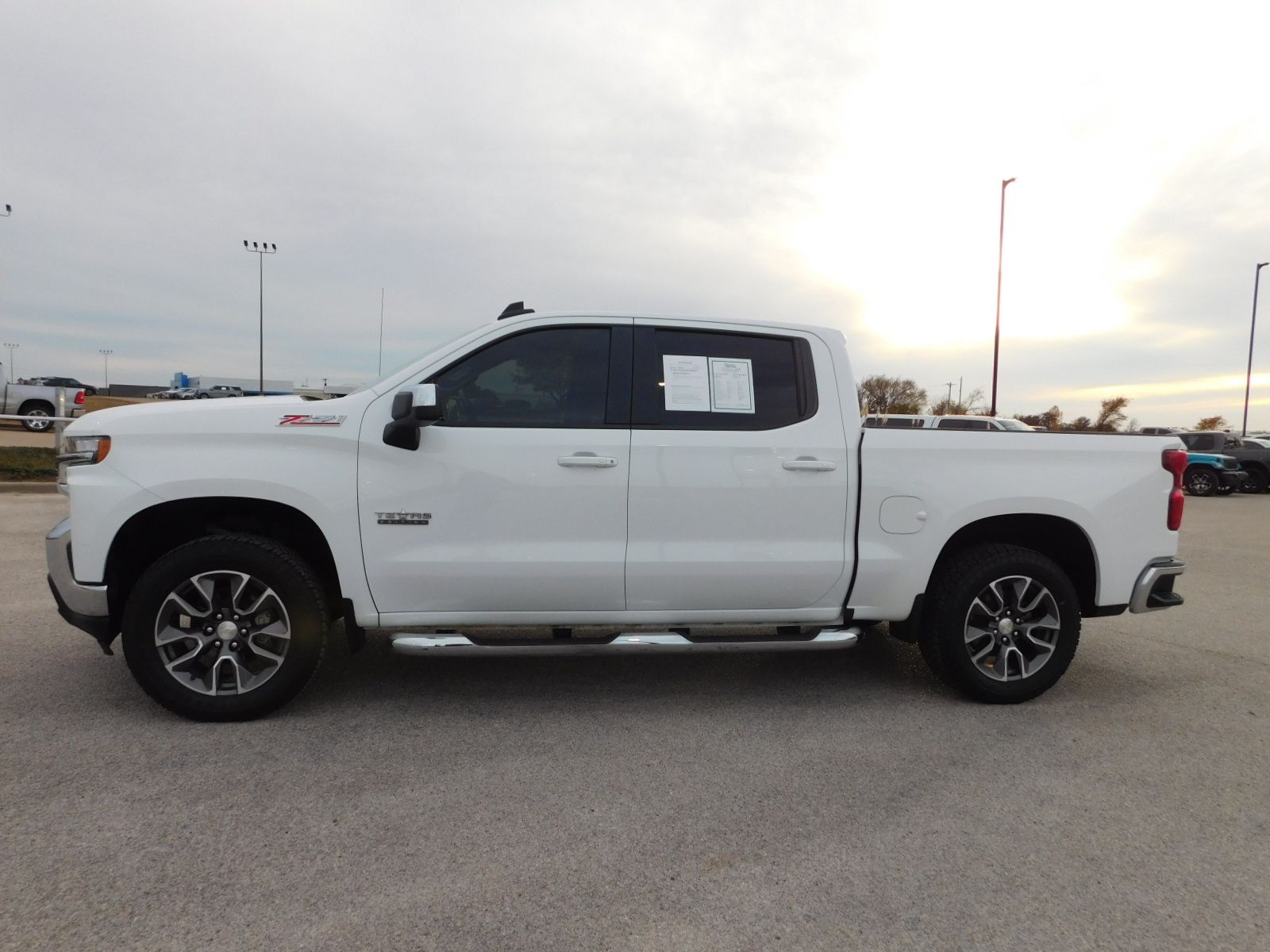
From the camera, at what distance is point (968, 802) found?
10.2 feet

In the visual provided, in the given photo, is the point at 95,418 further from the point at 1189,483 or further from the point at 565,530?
the point at 1189,483

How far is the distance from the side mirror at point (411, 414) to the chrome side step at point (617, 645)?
0.89 metres

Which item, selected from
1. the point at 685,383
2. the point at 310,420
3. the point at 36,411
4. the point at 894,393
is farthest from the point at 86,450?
the point at 894,393

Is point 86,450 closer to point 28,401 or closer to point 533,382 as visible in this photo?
point 533,382

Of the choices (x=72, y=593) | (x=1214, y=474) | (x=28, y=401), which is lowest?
(x=72, y=593)

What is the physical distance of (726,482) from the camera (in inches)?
152

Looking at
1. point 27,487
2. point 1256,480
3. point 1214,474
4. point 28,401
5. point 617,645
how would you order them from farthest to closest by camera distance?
point 28,401 < point 1256,480 < point 1214,474 < point 27,487 < point 617,645

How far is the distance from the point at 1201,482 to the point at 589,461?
2196 cm

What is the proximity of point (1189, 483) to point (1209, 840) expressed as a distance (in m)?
21.5

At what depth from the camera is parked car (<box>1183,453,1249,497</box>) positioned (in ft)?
65.1

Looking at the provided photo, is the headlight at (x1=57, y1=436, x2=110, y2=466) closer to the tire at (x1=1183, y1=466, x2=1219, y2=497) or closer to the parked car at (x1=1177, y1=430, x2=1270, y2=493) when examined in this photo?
the tire at (x1=1183, y1=466, x2=1219, y2=497)

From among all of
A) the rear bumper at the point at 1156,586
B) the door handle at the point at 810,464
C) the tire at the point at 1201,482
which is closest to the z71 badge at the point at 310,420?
the door handle at the point at 810,464

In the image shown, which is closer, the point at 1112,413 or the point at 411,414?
the point at 411,414

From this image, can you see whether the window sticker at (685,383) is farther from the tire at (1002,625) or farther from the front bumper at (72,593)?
the front bumper at (72,593)
